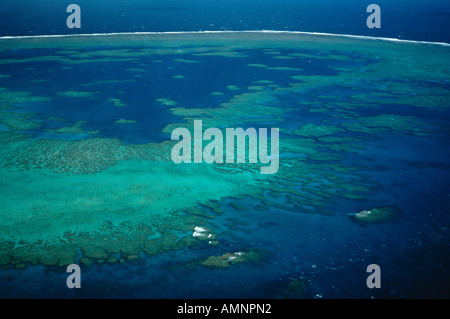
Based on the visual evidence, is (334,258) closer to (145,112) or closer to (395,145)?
(395,145)

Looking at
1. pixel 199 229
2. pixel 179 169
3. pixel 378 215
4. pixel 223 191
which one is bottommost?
pixel 199 229

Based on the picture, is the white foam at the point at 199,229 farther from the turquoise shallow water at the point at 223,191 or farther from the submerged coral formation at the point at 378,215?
the submerged coral formation at the point at 378,215

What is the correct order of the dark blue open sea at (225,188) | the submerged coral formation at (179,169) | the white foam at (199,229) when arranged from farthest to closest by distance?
the white foam at (199,229) < the submerged coral formation at (179,169) < the dark blue open sea at (225,188)

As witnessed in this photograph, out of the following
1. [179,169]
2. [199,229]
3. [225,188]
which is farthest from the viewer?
[179,169]

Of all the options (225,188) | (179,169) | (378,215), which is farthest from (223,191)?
(378,215)

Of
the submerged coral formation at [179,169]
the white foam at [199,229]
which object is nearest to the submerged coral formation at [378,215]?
the submerged coral formation at [179,169]

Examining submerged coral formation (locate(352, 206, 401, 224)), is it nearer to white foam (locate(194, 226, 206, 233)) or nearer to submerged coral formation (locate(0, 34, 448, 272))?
submerged coral formation (locate(0, 34, 448, 272))

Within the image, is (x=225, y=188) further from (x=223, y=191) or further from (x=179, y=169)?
(x=179, y=169)
